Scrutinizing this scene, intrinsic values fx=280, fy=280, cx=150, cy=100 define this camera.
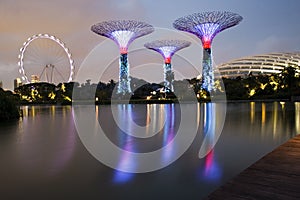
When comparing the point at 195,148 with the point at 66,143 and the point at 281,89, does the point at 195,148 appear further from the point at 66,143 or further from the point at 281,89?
the point at 281,89

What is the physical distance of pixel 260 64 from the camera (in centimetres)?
8869

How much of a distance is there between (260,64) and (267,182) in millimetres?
92570

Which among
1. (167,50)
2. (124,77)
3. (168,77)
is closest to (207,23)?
(167,50)

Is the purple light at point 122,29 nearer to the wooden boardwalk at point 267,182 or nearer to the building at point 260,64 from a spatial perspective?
the wooden boardwalk at point 267,182

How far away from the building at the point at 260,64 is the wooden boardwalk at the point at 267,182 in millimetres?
86024

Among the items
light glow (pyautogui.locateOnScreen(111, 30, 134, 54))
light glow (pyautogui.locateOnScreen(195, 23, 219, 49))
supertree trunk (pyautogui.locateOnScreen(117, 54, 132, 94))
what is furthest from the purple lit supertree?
light glow (pyautogui.locateOnScreen(195, 23, 219, 49))

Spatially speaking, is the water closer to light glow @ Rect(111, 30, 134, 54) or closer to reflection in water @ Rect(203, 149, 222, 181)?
reflection in water @ Rect(203, 149, 222, 181)

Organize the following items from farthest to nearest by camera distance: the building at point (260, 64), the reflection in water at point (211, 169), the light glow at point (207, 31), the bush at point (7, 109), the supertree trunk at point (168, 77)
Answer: the building at point (260, 64) → the supertree trunk at point (168, 77) → the light glow at point (207, 31) → the bush at point (7, 109) → the reflection in water at point (211, 169)

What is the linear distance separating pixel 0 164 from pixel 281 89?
43.3 m

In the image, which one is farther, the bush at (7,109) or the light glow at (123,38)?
the light glow at (123,38)

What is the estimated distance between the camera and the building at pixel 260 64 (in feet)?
282

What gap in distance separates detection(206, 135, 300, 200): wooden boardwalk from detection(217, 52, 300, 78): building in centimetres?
8602

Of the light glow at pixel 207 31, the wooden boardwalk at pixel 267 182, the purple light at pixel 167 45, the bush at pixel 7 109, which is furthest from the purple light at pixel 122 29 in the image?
the wooden boardwalk at pixel 267 182

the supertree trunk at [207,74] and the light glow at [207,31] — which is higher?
the light glow at [207,31]
